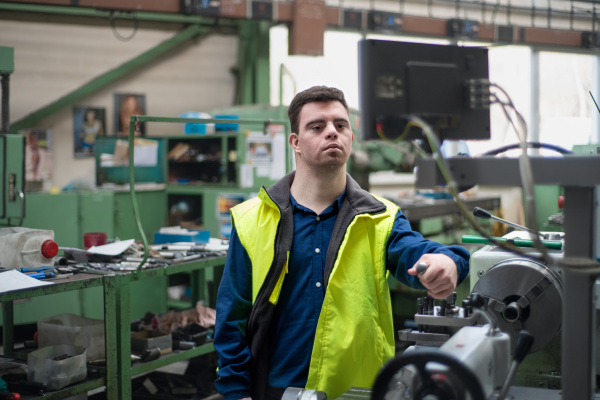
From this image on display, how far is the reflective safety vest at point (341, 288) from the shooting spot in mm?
1585

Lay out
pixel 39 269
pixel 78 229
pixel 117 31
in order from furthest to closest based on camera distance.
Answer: pixel 117 31, pixel 78 229, pixel 39 269

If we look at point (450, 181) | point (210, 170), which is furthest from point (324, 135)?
point (210, 170)

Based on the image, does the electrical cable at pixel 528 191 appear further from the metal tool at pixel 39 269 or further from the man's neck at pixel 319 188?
the metal tool at pixel 39 269

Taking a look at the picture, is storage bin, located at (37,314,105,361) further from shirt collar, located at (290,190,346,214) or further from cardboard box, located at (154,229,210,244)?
shirt collar, located at (290,190,346,214)

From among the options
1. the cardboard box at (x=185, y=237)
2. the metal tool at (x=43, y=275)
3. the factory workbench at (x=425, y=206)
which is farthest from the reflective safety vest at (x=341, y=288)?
the factory workbench at (x=425, y=206)

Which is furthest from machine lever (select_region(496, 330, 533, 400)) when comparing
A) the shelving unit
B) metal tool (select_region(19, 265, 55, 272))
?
the shelving unit

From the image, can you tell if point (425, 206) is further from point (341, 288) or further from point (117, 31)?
point (341, 288)

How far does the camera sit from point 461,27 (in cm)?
599

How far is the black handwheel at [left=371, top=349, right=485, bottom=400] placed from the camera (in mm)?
890

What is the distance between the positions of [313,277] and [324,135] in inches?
13.5

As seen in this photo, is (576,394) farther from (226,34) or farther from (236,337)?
(226,34)

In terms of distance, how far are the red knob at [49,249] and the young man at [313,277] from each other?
1168 mm

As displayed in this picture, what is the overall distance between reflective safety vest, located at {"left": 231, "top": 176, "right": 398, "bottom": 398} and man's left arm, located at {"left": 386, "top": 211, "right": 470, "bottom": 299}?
0.03 meters

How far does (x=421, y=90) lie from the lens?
1.09 m
